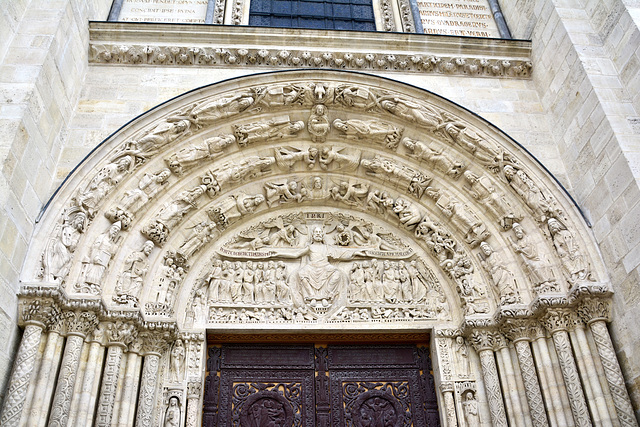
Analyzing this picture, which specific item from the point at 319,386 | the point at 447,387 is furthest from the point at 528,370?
the point at 319,386

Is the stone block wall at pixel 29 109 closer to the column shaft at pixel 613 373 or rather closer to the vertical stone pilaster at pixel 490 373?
the vertical stone pilaster at pixel 490 373

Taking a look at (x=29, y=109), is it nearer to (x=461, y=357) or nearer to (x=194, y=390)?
(x=194, y=390)

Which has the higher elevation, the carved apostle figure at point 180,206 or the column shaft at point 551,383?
the carved apostle figure at point 180,206

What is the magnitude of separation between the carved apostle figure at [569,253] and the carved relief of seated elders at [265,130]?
3437mm

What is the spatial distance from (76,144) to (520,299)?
546 centimetres

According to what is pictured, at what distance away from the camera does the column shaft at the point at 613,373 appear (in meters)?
4.75

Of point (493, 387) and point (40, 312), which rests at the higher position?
point (40, 312)

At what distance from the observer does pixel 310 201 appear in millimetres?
7328

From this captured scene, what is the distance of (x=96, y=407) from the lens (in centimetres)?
498

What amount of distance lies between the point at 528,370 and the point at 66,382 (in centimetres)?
455

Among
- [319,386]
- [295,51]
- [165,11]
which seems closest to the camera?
[319,386]

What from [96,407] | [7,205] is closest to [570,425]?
[96,407]

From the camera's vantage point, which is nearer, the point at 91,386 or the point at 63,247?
the point at 91,386

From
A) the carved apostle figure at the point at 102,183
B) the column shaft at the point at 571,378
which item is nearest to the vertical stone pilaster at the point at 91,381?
the carved apostle figure at the point at 102,183
